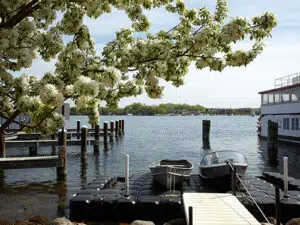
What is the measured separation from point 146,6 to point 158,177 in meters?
9.86

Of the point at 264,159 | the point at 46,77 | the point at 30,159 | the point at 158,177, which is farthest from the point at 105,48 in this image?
the point at 264,159

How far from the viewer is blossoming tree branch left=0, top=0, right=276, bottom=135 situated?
23.8 ft

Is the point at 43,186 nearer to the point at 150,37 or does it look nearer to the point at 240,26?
the point at 150,37

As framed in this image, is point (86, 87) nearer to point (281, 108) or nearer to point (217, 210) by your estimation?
point (217, 210)

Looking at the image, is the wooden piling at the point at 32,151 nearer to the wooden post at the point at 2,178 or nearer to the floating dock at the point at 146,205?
the wooden post at the point at 2,178

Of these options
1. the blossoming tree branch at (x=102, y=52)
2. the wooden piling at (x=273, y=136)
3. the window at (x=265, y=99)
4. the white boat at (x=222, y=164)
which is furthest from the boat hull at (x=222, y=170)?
the window at (x=265, y=99)

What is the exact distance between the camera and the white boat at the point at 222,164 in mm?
16469

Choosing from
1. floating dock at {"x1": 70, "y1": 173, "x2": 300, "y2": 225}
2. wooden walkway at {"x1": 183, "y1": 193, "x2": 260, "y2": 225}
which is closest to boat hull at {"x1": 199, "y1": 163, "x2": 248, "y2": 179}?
floating dock at {"x1": 70, "y1": 173, "x2": 300, "y2": 225}

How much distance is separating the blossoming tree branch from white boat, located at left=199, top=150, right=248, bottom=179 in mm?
7783

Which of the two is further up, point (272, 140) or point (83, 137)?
point (83, 137)

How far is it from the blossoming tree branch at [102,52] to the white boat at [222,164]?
25.5 feet

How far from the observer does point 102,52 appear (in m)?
8.87

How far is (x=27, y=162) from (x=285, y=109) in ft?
113

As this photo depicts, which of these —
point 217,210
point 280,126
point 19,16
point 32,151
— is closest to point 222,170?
point 217,210
